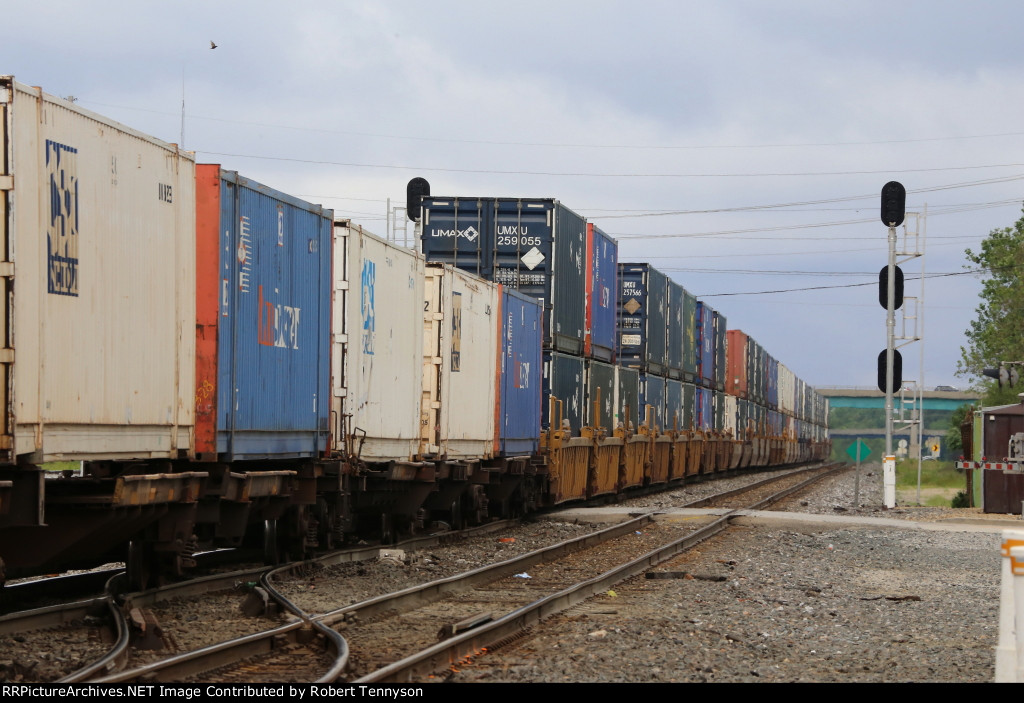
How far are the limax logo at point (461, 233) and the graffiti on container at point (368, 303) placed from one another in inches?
303

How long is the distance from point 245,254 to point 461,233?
1102 centimetres

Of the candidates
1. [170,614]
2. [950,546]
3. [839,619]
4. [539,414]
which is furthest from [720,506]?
[170,614]

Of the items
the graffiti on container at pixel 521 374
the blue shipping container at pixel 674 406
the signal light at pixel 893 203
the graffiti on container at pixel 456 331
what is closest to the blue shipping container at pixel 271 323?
the graffiti on container at pixel 456 331

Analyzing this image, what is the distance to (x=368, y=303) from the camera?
14297 millimetres

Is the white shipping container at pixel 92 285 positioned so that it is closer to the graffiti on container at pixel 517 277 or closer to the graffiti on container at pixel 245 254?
the graffiti on container at pixel 245 254

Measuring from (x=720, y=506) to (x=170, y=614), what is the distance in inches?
725

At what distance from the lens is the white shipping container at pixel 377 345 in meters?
13.7

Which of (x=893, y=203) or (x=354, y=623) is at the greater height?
(x=893, y=203)

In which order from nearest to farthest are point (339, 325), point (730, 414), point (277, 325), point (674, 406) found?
point (277, 325), point (339, 325), point (674, 406), point (730, 414)

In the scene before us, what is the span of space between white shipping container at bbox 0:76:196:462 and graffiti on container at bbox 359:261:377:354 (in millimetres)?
3529

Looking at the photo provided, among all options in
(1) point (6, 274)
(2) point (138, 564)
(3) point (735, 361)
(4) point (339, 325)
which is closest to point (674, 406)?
(3) point (735, 361)

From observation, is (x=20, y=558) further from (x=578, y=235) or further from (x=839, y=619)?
(x=578, y=235)

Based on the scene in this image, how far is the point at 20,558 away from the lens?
9266 mm

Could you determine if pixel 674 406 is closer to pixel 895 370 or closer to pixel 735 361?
pixel 895 370
